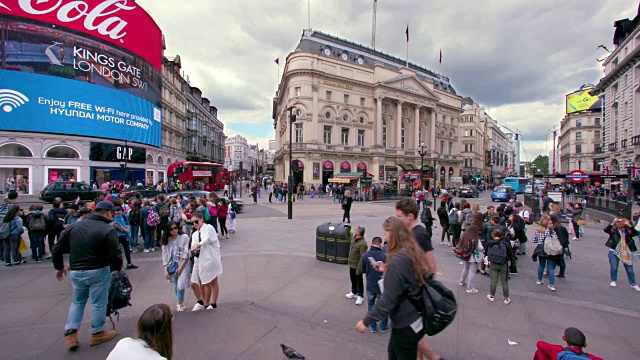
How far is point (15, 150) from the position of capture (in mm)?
29703

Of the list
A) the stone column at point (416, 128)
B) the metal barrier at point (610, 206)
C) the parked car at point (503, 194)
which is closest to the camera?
the metal barrier at point (610, 206)

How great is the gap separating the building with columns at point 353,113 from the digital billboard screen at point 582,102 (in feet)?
109

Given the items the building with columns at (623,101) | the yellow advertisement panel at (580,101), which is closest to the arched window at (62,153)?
the building with columns at (623,101)

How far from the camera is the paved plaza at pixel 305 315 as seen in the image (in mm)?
4027

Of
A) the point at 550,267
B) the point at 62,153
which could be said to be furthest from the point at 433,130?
the point at 62,153

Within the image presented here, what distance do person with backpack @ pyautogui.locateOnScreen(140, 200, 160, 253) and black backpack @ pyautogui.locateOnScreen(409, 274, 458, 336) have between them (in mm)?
8748

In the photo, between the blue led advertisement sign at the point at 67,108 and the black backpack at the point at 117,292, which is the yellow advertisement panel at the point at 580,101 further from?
the black backpack at the point at 117,292

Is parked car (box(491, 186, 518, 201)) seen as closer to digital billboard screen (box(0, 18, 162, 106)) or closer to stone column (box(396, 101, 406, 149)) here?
stone column (box(396, 101, 406, 149))

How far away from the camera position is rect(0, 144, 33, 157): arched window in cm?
2912

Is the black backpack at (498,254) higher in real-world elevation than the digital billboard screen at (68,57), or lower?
lower

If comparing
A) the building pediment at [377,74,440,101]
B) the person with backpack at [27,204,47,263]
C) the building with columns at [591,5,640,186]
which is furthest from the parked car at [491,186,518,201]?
the person with backpack at [27,204,47,263]

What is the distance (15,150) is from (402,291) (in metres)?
41.6

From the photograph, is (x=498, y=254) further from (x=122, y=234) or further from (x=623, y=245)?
(x=122, y=234)

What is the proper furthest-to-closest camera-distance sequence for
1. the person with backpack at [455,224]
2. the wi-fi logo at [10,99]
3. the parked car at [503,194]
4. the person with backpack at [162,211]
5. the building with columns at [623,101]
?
the building with columns at [623,101] → the parked car at [503,194] → the wi-fi logo at [10,99] → the person with backpack at [455,224] → the person with backpack at [162,211]
